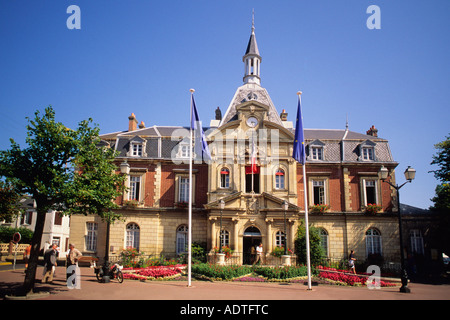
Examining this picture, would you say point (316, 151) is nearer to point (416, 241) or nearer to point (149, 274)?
point (416, 241)

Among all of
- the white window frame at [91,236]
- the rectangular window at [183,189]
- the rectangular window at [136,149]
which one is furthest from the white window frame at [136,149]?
the white window frame at [91,236]

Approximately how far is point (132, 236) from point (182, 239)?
13.5 feet

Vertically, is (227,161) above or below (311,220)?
above

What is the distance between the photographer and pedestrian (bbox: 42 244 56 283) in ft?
52.0

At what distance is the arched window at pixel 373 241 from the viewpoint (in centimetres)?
2725

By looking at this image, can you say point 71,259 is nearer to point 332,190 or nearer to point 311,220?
point 311,220

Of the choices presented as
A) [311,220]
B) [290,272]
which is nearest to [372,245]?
[311,220]

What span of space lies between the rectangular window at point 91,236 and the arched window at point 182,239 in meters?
6.85

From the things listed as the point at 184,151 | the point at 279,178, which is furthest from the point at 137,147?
the point at 279,178

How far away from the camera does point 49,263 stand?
52.5 ft

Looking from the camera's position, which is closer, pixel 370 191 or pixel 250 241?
pixel 250 241

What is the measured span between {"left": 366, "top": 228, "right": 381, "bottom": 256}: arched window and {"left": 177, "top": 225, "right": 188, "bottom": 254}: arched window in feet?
49.3

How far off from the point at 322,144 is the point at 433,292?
1480cm

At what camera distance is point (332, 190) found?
28297mm
